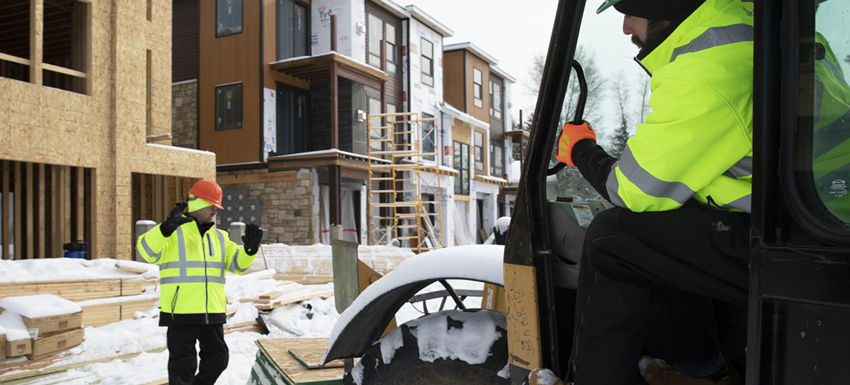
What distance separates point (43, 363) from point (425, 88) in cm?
2059

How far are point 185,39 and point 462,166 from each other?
1395 cm

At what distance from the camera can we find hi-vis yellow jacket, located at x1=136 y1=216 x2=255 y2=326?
4801 millimetres

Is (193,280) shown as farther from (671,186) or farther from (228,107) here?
(228,107)

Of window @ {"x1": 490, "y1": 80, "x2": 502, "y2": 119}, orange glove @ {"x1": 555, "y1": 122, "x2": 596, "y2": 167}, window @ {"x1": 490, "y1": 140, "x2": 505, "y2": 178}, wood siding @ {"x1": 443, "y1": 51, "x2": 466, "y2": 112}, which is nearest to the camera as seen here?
orange glove @ {"x1": 555, "y1": 122, "x2": 596, "y2": 167}

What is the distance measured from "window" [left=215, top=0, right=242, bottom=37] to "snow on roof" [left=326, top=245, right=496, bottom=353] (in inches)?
727

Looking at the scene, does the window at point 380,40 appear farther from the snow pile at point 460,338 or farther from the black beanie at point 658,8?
the black beanie at point 658,8

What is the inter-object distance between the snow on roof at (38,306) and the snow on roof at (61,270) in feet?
2.16

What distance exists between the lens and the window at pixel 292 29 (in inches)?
758

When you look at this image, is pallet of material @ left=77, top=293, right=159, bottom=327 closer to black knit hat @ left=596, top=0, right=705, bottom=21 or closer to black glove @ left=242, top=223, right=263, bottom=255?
black glove @ left=242, top=223, right=263, bottom=255

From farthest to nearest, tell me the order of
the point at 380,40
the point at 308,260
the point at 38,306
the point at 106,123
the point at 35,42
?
the point at 380,40
the point at 308,260
the point at 106,123
the point at 35,42
the point at 38,306

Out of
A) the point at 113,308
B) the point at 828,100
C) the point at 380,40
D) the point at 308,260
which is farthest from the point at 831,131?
the point at 380,40

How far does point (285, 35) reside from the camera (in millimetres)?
19578

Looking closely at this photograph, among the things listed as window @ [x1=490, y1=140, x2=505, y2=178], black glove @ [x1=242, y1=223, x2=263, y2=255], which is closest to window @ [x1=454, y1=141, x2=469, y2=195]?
window @ [x1=490, y1=140, x2=505, y2=178]

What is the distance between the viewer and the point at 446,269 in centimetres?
229
